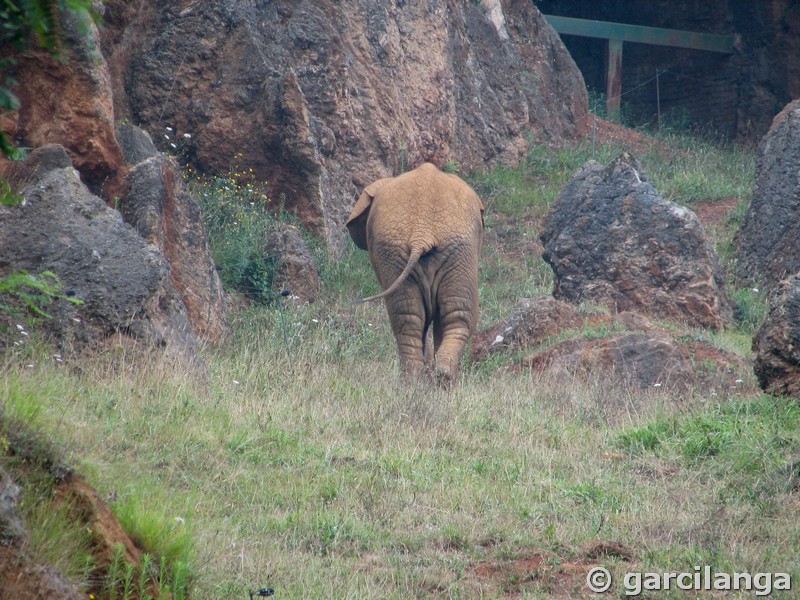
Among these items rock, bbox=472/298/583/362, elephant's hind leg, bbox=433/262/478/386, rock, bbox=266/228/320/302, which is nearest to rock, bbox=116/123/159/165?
rock, bbox=266/228/320/302

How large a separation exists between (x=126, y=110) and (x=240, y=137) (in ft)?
4.61

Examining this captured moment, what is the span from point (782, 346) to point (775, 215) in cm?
653

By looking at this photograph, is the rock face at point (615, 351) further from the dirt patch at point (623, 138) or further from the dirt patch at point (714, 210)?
the dirt patch at point (623, 138)

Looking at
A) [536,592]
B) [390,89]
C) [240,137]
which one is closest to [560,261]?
[240,137]

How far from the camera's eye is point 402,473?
6.02 m

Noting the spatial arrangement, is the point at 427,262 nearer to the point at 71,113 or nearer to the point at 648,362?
the point at 648,362

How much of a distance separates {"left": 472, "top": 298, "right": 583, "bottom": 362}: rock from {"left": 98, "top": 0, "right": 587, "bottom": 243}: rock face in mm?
4072

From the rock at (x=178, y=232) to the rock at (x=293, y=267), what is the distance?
1.76 m

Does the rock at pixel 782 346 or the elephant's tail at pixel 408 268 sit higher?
the rock at pixel 782 346

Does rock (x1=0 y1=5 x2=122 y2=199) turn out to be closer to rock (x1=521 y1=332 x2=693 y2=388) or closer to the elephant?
the elephant

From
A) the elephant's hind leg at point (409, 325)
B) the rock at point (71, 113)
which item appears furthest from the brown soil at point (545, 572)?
the rock at point (71, 113)

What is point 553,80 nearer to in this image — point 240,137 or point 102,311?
point 240,137

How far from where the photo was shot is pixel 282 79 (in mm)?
13203

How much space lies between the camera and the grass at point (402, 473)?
4.66 meters
